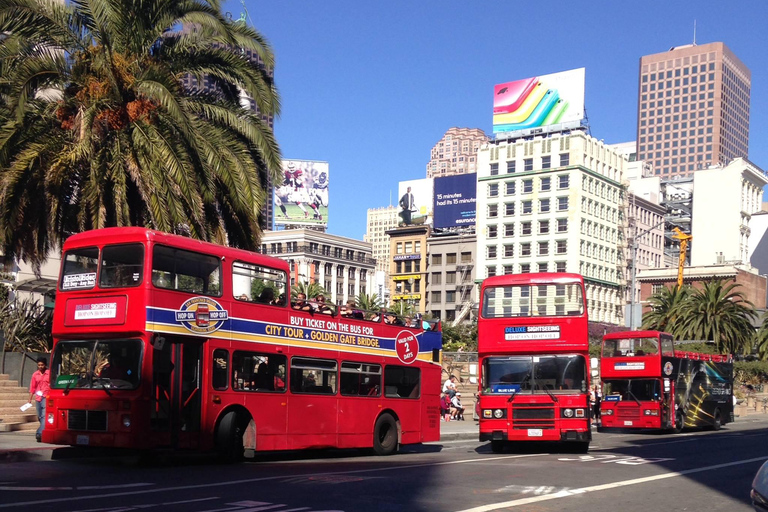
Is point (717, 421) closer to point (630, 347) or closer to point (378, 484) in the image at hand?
point (630, 347)

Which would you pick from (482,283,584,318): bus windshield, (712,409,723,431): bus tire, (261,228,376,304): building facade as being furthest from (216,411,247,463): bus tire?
(261,228,376,304): building facade

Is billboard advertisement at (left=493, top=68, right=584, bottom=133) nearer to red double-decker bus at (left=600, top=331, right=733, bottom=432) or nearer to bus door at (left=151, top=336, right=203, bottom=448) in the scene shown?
red double-decker bus at (left=600, top=331, right=733, bottom=432)

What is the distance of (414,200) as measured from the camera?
465 feet

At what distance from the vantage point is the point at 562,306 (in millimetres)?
22594

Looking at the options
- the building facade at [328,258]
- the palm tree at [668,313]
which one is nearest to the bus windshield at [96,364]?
the palm tree at [668,313]

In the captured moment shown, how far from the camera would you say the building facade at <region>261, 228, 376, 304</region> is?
467 ft

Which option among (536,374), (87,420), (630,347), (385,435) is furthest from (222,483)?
(630,347)

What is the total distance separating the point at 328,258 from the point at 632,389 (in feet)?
367

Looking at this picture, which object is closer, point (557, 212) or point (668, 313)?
point (668, 313)

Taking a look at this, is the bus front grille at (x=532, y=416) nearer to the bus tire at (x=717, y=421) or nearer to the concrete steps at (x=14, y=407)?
the concrete steps at (x=14, y=407)

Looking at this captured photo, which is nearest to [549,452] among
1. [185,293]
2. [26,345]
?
[185,293]

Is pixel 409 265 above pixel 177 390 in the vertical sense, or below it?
above

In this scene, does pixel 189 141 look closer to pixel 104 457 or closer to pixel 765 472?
pixel 104 457

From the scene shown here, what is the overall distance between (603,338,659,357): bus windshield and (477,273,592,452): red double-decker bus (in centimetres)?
1550
